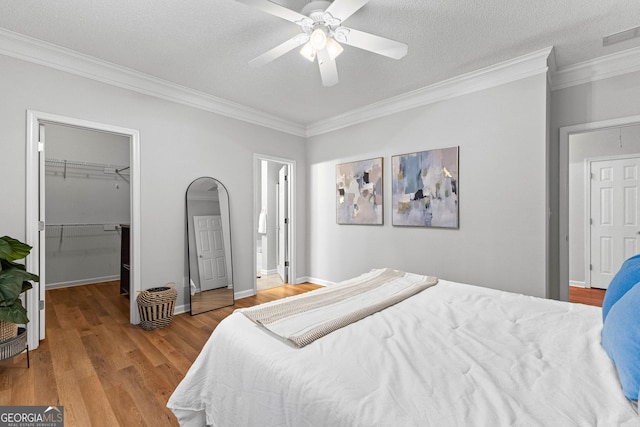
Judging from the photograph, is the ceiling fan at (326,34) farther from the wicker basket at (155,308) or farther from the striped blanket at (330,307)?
the wicker basket at (155,308)

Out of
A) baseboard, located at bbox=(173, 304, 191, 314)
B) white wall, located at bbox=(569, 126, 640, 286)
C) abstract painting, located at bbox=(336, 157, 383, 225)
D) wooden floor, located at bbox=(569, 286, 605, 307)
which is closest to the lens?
baseboard, located at bbox=(173, 304, 191, 314)

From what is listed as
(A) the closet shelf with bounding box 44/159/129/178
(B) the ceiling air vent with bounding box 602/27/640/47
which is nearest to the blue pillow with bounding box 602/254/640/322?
(B) the ceiling air vent with bounding box 602/27/640/47

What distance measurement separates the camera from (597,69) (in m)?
2.73

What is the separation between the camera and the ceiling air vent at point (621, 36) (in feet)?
7.57

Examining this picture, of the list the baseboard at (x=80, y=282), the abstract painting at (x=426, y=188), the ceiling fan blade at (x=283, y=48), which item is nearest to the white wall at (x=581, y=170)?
the abstract painting at (x=426, y=188)

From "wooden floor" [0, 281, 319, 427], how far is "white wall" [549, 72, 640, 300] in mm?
3551

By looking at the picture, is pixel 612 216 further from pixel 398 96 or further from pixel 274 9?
pixel 274 9

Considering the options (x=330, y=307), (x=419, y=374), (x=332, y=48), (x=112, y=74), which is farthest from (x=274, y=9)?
(x=112, y=74)

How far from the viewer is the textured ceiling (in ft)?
6.75

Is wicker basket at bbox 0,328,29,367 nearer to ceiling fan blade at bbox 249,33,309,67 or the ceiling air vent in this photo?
ceiling fan blade at bbox 249,33,309,67

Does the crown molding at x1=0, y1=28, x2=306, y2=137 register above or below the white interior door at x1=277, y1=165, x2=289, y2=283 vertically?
above

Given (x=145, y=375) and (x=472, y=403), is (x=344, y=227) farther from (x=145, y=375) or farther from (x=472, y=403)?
(x=472, y=403)

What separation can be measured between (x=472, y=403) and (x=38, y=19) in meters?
3.47

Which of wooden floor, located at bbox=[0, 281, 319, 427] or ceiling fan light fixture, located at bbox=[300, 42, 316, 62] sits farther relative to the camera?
ceiling fan light fixture, located at bbox=[300, 42, 316, 62]
